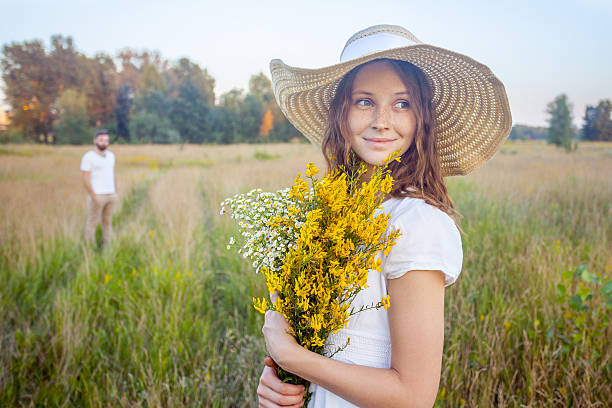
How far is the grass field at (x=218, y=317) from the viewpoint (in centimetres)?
223

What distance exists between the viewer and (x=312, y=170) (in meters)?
0.92

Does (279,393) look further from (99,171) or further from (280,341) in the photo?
(99,171)

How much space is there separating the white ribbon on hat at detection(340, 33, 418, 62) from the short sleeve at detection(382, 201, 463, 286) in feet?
1.82

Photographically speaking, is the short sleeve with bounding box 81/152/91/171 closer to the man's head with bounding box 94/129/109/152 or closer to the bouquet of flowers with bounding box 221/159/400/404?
the man's head with bounding box 94/129/109/152

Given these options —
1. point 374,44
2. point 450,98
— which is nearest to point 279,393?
point 374,44

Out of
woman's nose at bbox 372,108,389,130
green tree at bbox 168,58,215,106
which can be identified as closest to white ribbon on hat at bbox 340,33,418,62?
woman's nose at bbox 372,108,389,130

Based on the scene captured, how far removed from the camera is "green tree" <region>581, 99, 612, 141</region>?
12.1 m

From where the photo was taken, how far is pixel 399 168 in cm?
131

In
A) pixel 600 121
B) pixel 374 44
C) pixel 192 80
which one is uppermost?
pixel 192 80

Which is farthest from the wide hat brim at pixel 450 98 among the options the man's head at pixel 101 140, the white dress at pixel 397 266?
the man's head at pixel 101 140

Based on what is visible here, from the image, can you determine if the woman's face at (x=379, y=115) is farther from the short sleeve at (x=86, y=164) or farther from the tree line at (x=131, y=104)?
the tree line at (x=131, y=104)

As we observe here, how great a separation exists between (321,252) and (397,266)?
0.78ft

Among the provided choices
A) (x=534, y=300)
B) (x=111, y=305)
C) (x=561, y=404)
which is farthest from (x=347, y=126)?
(x=111, y=305)

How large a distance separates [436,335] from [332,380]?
283 millimetres
